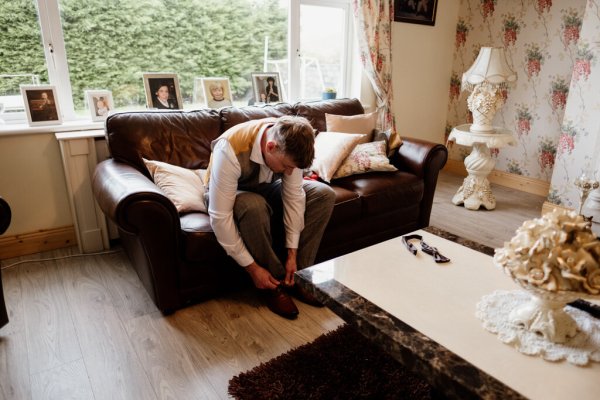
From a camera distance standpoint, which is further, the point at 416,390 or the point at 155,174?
the point at 155,174

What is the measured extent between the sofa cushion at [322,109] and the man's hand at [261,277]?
1.19 m

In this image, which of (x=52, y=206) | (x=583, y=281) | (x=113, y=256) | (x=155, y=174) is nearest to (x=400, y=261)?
(x=583, y=281)

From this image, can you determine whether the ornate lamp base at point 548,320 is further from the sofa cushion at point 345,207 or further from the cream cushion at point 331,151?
the cream cushion at point 331,151

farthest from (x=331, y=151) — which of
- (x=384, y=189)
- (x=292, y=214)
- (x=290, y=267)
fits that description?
(x=290, y=267)

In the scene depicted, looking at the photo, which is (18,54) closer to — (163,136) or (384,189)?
(163,136)

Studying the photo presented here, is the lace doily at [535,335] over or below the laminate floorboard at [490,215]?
over

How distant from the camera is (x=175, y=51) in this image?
2758 millimetres

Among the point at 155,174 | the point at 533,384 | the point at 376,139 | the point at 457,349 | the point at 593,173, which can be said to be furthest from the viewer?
the point at 593,173

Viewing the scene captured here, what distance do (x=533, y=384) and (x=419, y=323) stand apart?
29cm

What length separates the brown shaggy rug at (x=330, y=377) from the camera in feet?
4.54

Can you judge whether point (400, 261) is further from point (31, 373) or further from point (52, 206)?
point (52, 206)

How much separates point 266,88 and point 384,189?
124cm

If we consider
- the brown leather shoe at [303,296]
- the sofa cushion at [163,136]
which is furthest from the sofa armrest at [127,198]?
the brown leather shoe at [303,296]

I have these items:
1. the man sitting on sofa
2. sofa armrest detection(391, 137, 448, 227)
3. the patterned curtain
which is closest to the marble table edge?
the man sitting on sofa
